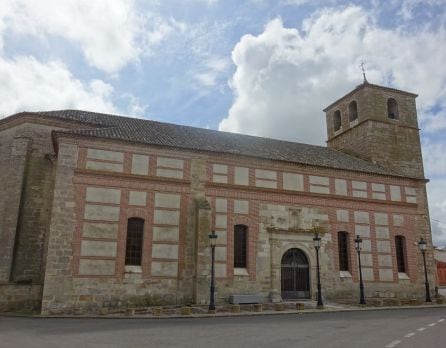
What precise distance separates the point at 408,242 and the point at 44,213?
21.2m

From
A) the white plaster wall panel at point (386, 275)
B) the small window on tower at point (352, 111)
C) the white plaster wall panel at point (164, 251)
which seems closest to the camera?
the white plaster wall panel at point (164, 251)

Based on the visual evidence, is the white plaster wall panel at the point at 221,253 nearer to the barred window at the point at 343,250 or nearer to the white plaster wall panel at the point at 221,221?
the white plaster wall panel at the point at 221,221

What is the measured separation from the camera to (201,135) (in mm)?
24562

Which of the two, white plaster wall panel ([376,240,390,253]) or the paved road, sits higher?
white plaster wall panel ([376,240,390,253])

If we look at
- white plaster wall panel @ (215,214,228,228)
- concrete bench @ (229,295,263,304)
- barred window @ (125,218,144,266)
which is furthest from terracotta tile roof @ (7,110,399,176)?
concrete bench @ (229,295,263,304)

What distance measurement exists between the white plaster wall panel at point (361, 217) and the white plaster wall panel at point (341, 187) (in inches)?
55.3

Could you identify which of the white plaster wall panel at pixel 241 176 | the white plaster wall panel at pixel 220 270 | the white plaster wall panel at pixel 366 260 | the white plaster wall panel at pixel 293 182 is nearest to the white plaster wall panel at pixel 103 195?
the white plaster wall panel at pixel 220 270

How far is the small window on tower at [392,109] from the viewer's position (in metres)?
30.4

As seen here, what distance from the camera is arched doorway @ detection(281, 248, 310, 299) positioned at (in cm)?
Answer: 2167

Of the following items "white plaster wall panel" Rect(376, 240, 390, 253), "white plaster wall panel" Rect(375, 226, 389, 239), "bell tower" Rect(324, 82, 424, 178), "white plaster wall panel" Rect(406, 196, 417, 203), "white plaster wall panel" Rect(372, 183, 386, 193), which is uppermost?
"bell tower" Rect(324, 82, 424, 178)

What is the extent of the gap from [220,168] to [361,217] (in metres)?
9.19

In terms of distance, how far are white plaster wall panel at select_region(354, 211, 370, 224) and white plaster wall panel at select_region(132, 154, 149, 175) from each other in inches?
497

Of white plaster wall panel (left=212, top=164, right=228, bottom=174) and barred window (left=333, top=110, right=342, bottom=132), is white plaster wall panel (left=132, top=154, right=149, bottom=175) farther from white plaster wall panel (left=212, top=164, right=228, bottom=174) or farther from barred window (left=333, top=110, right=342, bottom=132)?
barred window (left=333, top=110, right=342, bottom=132)

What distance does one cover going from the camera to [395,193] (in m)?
25.6
